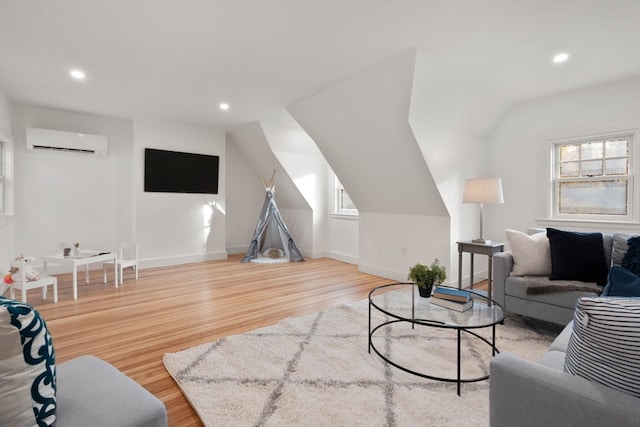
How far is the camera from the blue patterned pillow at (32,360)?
0.82 m

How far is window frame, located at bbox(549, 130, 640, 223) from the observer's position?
3.35m

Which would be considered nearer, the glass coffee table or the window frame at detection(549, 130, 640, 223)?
the glass coffee table

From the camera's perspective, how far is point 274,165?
594 centimetres

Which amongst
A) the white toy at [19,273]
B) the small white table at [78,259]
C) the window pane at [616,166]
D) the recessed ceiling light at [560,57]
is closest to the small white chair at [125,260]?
the small white table at [78,259]

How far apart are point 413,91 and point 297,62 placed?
1129 millimetres

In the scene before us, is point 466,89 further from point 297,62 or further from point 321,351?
point 321,351

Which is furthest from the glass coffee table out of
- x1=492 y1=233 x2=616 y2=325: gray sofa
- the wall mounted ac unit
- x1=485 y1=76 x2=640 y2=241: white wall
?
the wall mounted ac unit

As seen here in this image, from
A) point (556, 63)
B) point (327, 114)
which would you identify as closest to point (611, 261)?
point (556, 63)

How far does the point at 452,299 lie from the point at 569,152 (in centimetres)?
294

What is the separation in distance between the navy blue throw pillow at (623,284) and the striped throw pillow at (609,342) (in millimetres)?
425

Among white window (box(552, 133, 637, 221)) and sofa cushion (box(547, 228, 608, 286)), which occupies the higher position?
white window (box(552, 133, 637, 221))

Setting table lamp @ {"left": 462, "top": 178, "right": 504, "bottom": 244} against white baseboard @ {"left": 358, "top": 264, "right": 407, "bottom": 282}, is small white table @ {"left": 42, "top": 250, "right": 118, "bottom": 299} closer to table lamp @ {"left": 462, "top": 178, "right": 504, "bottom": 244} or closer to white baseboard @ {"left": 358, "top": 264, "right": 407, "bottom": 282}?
white baseboard @ {"left": 358, "top": 264, "right": 407, "bottom": 282}

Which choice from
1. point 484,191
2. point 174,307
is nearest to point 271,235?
point 174,307

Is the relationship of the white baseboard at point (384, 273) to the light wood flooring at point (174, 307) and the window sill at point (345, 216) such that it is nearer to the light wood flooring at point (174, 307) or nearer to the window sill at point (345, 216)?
the light wood flooring at point (174, 307)
